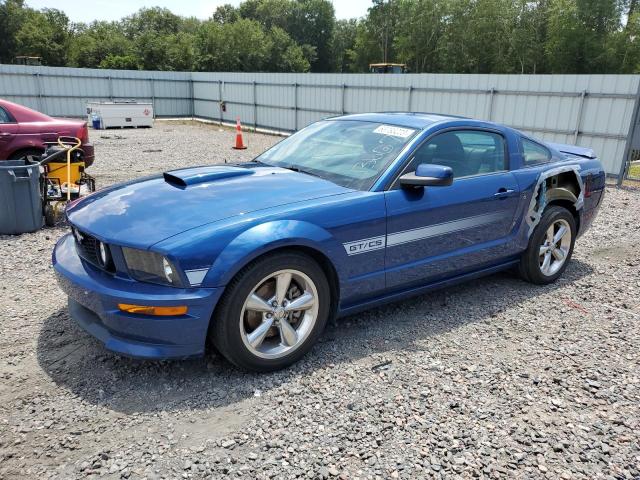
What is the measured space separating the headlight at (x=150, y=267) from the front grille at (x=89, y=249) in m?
0.21

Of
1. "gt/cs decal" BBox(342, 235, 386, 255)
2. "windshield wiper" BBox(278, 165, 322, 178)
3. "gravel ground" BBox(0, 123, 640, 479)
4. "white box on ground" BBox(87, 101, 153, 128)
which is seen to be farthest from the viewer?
"white box on ground" BBox(87, 101, 153, 128)

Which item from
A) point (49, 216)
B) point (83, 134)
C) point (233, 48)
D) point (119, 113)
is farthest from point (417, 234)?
point (233, 48)

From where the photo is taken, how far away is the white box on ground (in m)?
20.4

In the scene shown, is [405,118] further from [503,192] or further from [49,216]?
[49,216]

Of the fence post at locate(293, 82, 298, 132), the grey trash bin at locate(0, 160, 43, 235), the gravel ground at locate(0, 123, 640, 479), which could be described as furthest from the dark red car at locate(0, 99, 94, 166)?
the fence post at locate(293, 82, 298, 132)

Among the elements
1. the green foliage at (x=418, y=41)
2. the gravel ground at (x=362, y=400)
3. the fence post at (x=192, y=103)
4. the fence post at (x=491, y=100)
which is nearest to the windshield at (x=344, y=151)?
the gravel ground at (x=362, y=400)

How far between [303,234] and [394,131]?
141 centimetres

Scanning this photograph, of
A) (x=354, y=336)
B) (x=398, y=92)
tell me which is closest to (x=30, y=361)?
(x=354, y=336)

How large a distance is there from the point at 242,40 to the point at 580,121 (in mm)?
63434

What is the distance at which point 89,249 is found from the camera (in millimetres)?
3240

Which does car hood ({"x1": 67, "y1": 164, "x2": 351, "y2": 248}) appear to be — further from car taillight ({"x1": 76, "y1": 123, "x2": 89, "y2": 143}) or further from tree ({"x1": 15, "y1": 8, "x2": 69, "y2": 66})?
tree ({"x1": 15, "y1": 8, "x2": 69, "y2": 66})

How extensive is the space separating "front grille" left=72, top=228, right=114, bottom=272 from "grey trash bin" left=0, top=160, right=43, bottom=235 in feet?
10.7

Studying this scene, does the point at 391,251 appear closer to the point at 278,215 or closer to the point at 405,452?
the point at 278,215

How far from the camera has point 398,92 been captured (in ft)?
52.5
